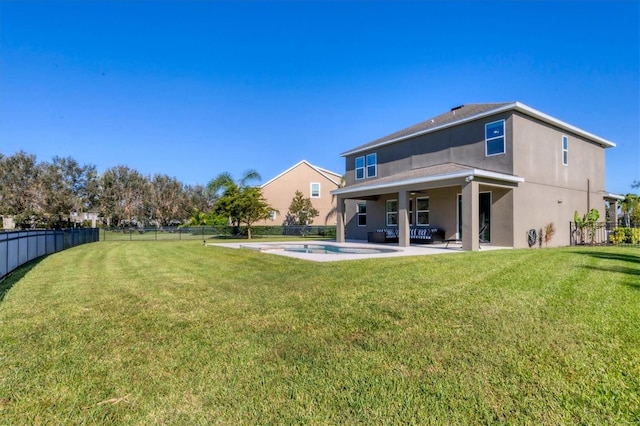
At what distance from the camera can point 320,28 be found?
17750 mm

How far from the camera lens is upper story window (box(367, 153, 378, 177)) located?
20.3 metres

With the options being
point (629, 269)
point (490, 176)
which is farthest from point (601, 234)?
point (629, 269)

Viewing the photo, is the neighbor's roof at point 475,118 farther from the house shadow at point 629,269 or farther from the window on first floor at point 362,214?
the house shadow at point 629,269

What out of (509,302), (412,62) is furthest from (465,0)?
(509,302)

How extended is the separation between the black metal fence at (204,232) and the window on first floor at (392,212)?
374 inches

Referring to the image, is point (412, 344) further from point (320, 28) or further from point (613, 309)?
point (320, 28)

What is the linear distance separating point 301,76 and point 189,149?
1544cm

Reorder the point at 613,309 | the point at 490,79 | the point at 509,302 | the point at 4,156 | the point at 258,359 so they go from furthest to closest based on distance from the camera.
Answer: the point at 4,156
the point at 490,79
the point at 509,302
the point at 613,309
the point at 258,359

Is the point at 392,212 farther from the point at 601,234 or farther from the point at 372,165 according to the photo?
the point at 601,234

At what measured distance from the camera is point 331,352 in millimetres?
3516

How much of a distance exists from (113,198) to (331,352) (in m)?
44.5

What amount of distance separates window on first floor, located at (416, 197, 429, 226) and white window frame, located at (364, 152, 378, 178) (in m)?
3.46

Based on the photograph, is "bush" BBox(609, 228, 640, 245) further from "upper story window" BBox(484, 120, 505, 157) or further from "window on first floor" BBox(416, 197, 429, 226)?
"window on first floor" BBox(416, 197, 429, 226)

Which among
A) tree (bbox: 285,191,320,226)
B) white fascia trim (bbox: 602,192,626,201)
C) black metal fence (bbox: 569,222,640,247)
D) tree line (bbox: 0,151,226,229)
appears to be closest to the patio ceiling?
black metal fence (bbox: 569,222,640,247)
